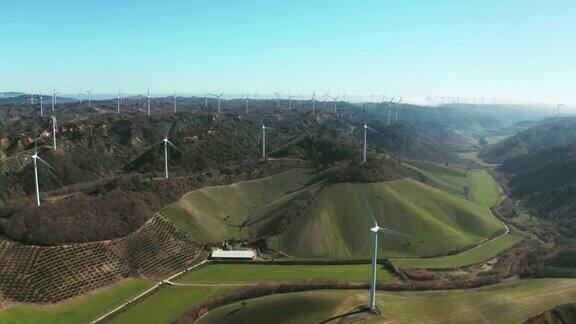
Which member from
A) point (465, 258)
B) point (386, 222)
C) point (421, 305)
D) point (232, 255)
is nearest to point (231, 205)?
point (232, 255)

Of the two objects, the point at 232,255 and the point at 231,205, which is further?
the point at 231,205

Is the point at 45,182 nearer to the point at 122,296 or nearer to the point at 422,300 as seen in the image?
the point at 122,296

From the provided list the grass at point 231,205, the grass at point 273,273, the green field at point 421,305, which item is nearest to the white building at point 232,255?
the grass at point 273,273

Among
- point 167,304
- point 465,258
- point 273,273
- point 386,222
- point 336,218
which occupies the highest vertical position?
point 336,218

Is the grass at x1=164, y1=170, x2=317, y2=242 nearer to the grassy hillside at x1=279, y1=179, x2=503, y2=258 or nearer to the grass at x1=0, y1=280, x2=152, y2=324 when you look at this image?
the grassy hillside at x1=279, y1=179, x2=503, y2=258

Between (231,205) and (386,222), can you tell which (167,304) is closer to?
(231,205)

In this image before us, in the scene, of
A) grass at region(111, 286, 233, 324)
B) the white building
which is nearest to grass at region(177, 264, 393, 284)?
the white building

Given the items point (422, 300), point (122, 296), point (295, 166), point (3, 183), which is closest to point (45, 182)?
point (3, 183)
